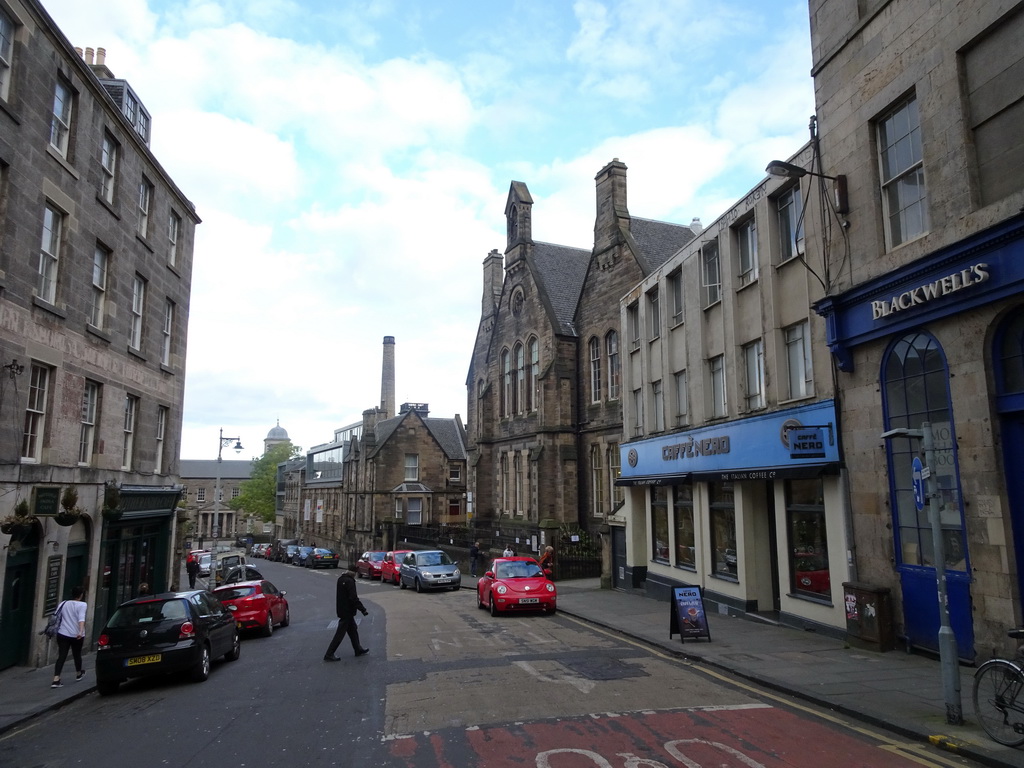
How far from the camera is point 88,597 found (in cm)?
1641

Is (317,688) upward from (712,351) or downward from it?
downward

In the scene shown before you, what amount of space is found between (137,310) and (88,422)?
3.97 meters

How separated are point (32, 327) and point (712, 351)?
15240 millimetres

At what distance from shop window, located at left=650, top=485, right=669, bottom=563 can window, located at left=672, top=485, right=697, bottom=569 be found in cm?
64

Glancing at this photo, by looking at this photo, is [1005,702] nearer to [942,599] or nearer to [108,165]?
[942,599]

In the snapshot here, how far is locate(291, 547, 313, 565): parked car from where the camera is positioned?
5538 cm

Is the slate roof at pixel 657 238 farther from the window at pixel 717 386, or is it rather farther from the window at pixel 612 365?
the window at pixel 717 386

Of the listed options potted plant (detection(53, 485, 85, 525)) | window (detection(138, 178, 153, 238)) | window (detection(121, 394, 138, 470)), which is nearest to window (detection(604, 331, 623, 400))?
window (detection(138, 178, 153, 238))

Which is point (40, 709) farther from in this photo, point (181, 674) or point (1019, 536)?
point (1019, 536)

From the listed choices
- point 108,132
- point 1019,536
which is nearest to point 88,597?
point 108,132

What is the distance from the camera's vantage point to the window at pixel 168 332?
21.3 m

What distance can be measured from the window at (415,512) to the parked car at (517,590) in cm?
3856

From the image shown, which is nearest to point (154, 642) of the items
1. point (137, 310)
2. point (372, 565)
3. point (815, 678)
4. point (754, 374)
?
point (815, 678)

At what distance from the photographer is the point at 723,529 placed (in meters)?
18.0
